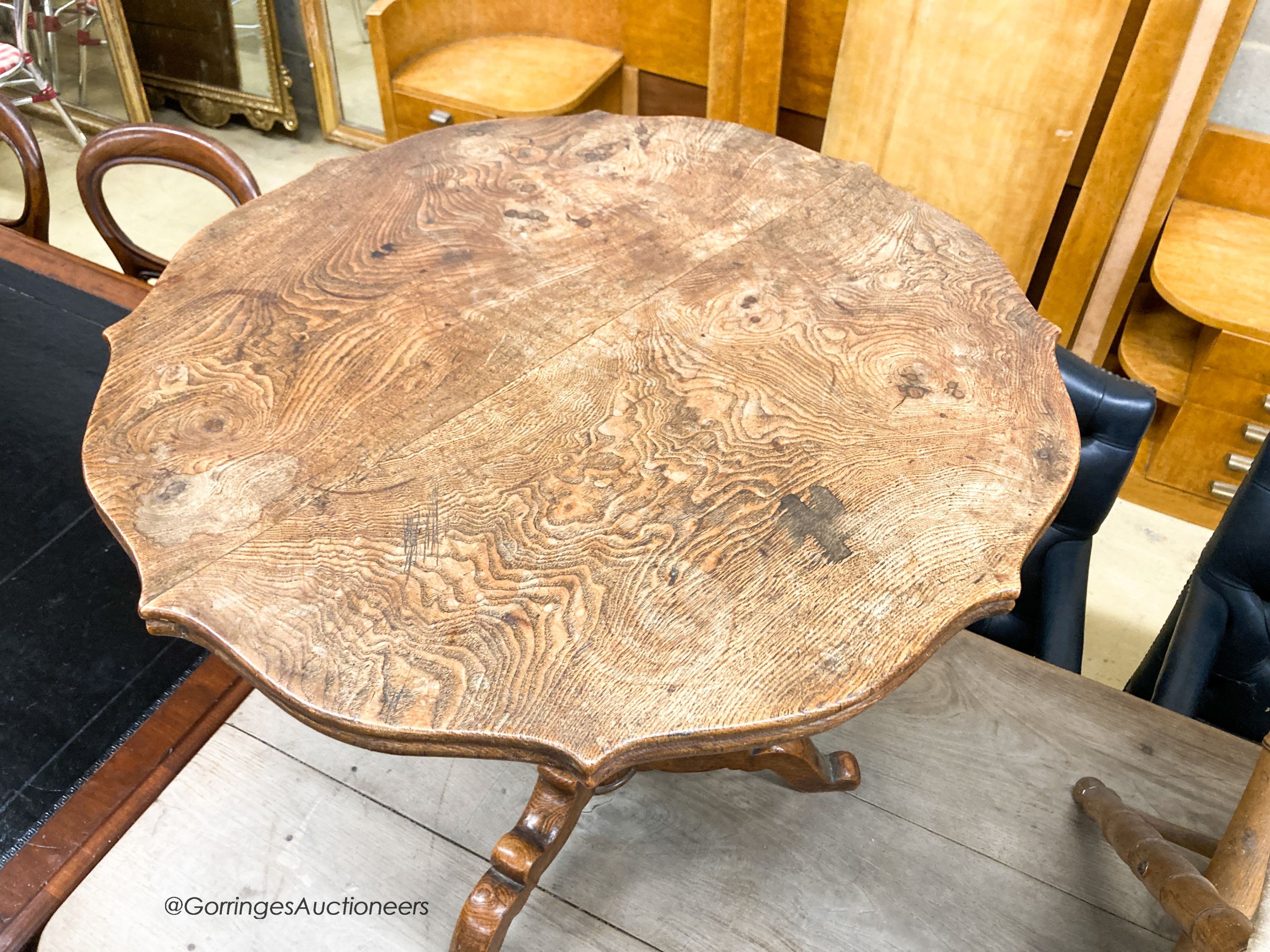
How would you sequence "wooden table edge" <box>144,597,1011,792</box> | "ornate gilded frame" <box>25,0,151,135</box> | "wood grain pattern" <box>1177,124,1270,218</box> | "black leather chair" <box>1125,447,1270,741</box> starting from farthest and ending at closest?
"ornate gilded frame" <box>25,0,151,135</box>, "wood grain pattern" <box>1177,124,1270,218</box>, "black leather chair" <box>1125,447,1270,741</box>, "wooden table edge" <box>144,597,1011,792</box>

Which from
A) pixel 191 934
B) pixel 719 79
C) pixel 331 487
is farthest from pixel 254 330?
pixel 719 79

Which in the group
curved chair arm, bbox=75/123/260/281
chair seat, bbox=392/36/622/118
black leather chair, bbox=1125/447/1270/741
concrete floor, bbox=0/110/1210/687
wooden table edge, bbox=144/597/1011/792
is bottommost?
concrete floor, bbox=0/110/1210/687

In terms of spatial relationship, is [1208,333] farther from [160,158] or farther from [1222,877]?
[160,158]

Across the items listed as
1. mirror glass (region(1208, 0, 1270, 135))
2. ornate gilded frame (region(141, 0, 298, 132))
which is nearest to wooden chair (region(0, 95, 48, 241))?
ornate gilded frame (region(141, 0, 298, 132))

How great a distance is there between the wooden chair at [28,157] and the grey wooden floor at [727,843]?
1.20 m

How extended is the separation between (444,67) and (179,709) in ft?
6.70

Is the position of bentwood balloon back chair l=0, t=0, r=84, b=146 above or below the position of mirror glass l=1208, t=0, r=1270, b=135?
below

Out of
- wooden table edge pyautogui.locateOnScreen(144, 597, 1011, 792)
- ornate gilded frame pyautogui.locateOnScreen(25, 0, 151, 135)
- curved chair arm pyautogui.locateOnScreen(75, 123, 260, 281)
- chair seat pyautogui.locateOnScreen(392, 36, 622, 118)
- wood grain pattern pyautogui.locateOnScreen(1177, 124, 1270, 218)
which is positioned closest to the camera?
wooden table edge pyautogui.locateOnScreen(144, 597, 1011, 792)

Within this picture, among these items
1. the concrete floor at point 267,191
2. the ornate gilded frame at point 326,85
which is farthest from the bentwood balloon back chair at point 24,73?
the ornate gilded frame at point 326,85

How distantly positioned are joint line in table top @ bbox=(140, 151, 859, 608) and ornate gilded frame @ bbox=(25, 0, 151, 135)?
112 inches

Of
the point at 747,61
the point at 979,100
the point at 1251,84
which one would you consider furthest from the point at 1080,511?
the point at 747,61

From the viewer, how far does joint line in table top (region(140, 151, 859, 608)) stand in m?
1.04

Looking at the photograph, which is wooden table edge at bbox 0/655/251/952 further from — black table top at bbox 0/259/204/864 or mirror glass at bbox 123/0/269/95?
mirror glass at bbox 123/0/269/95

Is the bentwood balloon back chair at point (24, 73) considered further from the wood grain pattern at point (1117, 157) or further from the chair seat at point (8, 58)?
the wood grain pattern at point (1117, 157)
